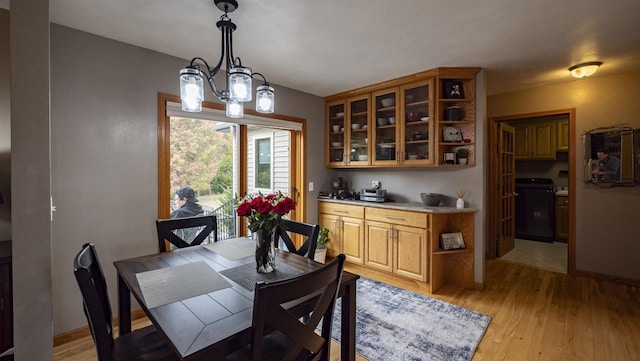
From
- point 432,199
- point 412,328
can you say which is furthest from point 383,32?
point 412,328

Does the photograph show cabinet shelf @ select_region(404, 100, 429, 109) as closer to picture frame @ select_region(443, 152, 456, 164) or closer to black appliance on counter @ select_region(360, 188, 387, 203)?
picture frame @ select_region(443, 152, 456, 164)

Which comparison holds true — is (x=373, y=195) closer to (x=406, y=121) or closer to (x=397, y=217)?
(x=397, y=217)

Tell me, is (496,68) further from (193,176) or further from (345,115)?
(193,176)

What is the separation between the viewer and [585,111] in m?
3.47

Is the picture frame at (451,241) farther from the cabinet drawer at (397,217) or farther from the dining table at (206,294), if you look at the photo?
the dining table at (206,294)

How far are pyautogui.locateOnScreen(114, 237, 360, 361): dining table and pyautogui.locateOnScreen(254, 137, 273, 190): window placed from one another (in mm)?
1769

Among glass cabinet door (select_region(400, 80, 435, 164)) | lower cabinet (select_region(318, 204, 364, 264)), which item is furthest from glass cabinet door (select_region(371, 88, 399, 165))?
lower cabinet (select_region(318, 204, 364, 264))

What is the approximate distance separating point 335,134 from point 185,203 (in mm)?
2280

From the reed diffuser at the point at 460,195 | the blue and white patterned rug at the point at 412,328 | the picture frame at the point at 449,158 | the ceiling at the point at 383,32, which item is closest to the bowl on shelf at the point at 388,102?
the ceiling at the point at 383,32

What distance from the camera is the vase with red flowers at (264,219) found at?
1.63 metres

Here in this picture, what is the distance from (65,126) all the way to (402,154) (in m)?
3.25

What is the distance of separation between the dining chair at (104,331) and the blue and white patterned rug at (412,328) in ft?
4.50

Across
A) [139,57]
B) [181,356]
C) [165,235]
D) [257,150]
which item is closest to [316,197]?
[257,150]

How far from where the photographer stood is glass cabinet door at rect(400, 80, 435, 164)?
3307mm
